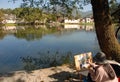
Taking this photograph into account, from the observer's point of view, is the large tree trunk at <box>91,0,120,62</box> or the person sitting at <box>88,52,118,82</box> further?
the large tree trunk at <box>91,0,120,62</box>

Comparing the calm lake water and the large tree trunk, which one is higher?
the large tree trunk

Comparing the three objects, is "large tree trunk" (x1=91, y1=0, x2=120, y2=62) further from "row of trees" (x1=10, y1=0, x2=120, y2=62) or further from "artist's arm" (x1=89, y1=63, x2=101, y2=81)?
"artist's arm" (x1=89, y1=63, x2=101, y2=81)

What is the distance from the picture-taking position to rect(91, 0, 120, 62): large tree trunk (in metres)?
9.50

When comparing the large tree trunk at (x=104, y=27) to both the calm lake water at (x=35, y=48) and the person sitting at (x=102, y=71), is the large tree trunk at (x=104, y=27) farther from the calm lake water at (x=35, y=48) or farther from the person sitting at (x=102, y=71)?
the calm lake water at (x=35, y=48)

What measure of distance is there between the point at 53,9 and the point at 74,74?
380cm

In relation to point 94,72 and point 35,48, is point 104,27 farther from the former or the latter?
point 35,48

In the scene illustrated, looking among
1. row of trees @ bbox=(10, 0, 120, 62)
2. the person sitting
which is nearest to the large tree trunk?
row of trees @ bbox=(10, 0, 120, 62)

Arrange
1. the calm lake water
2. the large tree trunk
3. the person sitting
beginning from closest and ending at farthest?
1. the person sitting
2. the large tree trunk
3. the calm lake water

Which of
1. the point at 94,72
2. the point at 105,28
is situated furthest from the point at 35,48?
the point at 94,72

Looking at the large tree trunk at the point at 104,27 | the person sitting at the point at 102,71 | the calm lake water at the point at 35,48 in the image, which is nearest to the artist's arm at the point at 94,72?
the person sitting at the point at 102,71

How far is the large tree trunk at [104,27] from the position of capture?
9500 mm

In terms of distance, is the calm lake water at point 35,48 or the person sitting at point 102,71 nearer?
the person sitting at point 102,71

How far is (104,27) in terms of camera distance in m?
9.56

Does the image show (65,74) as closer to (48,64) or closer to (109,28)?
(109,28)
